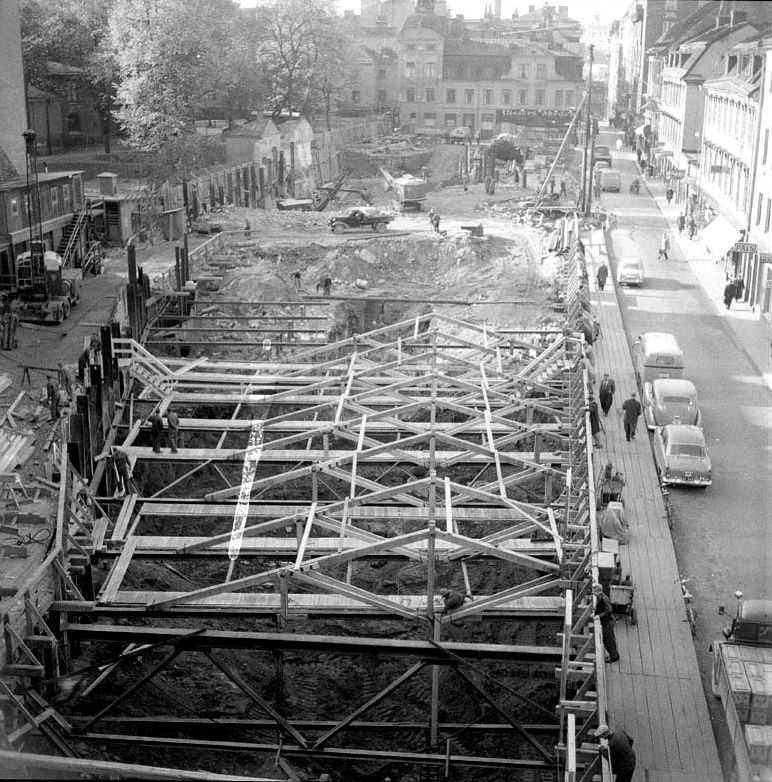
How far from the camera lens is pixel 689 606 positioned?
19.1 m

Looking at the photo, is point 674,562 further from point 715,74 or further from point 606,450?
point 715,74

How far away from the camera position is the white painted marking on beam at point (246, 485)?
18.5 metres

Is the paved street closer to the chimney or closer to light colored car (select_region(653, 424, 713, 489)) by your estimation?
light colored car (select_region(653, 424, 713, 489))

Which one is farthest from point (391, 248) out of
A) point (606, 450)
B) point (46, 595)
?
point (46, 595)

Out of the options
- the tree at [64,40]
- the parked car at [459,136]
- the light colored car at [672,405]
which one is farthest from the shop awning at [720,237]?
the parked car at [459,136]

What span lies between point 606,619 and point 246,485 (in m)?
7.81

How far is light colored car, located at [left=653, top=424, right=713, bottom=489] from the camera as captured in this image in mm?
25422

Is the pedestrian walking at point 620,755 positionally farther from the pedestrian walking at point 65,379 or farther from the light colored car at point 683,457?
the pedestrian walking at point 65,379

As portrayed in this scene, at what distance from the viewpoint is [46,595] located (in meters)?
16.1

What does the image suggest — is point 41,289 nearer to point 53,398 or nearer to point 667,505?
point 53,398

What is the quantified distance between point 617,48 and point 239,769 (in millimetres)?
149132

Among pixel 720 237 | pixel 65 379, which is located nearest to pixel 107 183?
pixel 65 379

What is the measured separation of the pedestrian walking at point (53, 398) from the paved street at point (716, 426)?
44.9 ft

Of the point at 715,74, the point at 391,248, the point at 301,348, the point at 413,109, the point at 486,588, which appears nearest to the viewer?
the point at 486,588
